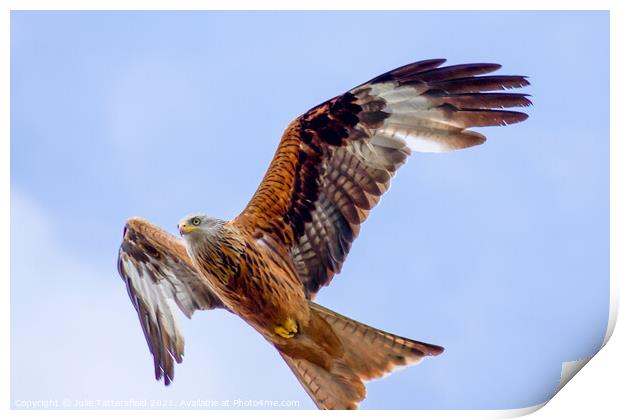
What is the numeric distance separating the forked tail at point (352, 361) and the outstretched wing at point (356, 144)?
17 centimetres

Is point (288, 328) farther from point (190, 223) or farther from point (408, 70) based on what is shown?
point (408, 70)

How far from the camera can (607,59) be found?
3.23m

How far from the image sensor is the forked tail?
3.24 metres

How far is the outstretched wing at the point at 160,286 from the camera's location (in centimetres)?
328

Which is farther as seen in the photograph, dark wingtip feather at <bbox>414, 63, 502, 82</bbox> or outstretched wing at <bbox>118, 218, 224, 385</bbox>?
outstretched wing at <bbox>118, 218, 224, 385</bbox>

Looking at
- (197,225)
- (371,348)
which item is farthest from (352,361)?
(197,225)

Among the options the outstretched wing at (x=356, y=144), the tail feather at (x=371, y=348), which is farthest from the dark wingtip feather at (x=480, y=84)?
the tail feather at (x=371, y=348)

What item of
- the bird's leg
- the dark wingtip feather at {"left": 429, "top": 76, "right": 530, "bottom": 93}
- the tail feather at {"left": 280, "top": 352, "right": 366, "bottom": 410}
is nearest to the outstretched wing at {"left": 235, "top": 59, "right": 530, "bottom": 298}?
the dark wingtip feather at {"left": 429, "top": 76, "right": 530, "bottom": 93}

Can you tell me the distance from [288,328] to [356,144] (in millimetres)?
626

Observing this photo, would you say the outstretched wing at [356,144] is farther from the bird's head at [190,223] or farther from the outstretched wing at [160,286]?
the outstretched wing at [160,286]

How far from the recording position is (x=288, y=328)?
3.26 meters

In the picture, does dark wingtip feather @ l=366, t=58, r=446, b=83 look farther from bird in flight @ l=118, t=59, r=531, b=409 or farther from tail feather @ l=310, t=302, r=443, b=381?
tail feather @ l=310, t=302, r=443, b=381
